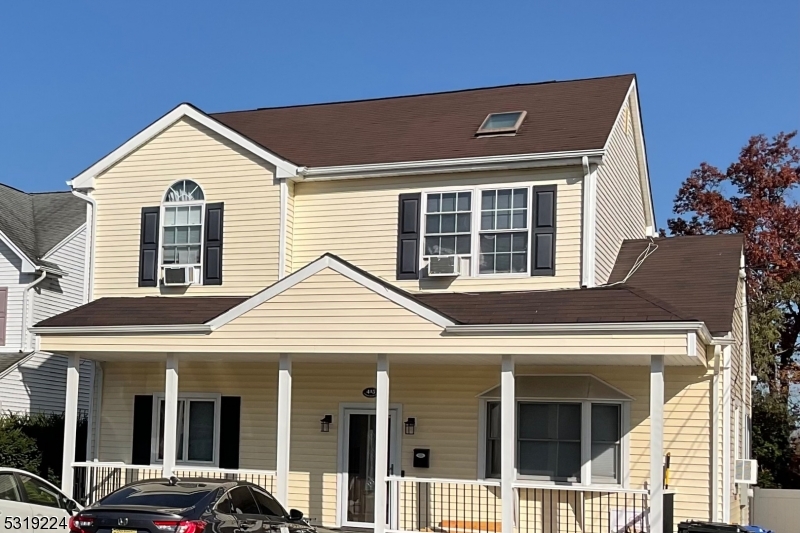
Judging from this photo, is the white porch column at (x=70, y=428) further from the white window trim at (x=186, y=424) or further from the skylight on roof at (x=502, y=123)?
the skylight on roof at (x=502, y=123)

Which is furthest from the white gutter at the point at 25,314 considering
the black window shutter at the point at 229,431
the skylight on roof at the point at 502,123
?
the skylight on roof at the point at 502,123

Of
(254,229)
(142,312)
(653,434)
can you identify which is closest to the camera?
(653,434)

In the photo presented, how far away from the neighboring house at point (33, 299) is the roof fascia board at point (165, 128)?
19.2 feet

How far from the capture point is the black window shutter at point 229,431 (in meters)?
18.6

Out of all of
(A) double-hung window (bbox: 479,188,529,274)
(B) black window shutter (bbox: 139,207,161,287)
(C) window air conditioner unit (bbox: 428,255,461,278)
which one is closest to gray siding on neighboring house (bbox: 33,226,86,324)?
(B) black window shutter (bbox: 139,207,161,287)

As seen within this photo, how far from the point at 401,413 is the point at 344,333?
2713mm

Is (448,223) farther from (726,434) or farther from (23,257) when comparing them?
(23,257)

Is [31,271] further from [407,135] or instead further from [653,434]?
[653,434]

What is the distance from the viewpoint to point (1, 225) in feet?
85.8

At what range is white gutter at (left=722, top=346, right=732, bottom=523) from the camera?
52.9 ft

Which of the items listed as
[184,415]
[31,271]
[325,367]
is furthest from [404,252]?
[31,271]

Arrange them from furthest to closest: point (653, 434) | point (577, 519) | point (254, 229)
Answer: point (254, 229) < point (577, 519) < point (653, 434)

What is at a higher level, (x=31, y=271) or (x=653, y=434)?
(x=31, y=271)

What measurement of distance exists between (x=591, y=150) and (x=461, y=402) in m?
4.62
